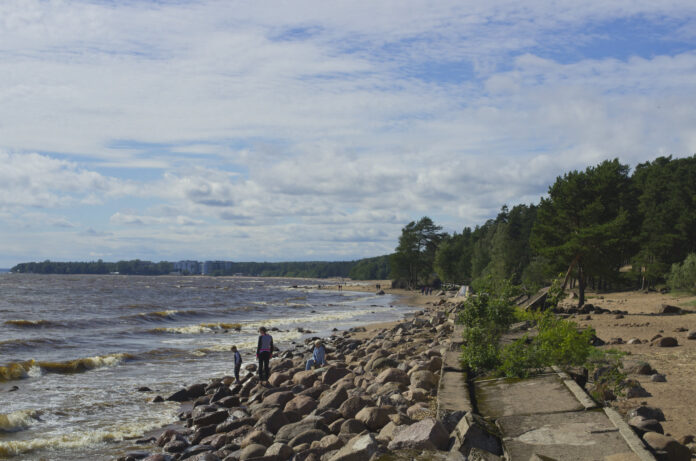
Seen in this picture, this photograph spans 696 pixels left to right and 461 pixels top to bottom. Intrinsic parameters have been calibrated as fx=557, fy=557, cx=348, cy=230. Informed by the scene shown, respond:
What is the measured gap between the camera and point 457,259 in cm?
9744

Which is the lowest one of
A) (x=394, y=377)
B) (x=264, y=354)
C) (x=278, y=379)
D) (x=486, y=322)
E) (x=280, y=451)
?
(x=278, y=379)

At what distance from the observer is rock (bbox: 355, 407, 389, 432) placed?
936 centimetres

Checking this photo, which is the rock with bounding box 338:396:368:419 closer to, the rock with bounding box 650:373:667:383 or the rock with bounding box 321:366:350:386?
the rock with bounding box 321:366:350:386

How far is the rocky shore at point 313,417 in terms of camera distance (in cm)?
799

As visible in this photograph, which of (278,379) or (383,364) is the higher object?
(383,364)

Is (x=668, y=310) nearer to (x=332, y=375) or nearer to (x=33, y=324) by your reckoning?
(x=332, y=375)

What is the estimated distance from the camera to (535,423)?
782 centimetres

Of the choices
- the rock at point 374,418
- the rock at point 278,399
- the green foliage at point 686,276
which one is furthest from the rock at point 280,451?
the green foliage at point 686,276

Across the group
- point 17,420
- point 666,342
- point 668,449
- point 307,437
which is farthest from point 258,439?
point 666,342

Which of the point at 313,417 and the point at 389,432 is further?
the point at 313,417

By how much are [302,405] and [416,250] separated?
306 feet

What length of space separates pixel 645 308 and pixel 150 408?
29.5 m

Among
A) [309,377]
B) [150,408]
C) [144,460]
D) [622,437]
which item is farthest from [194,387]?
[622,437]

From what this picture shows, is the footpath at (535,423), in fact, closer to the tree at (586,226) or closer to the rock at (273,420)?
the rock at (273,420)
